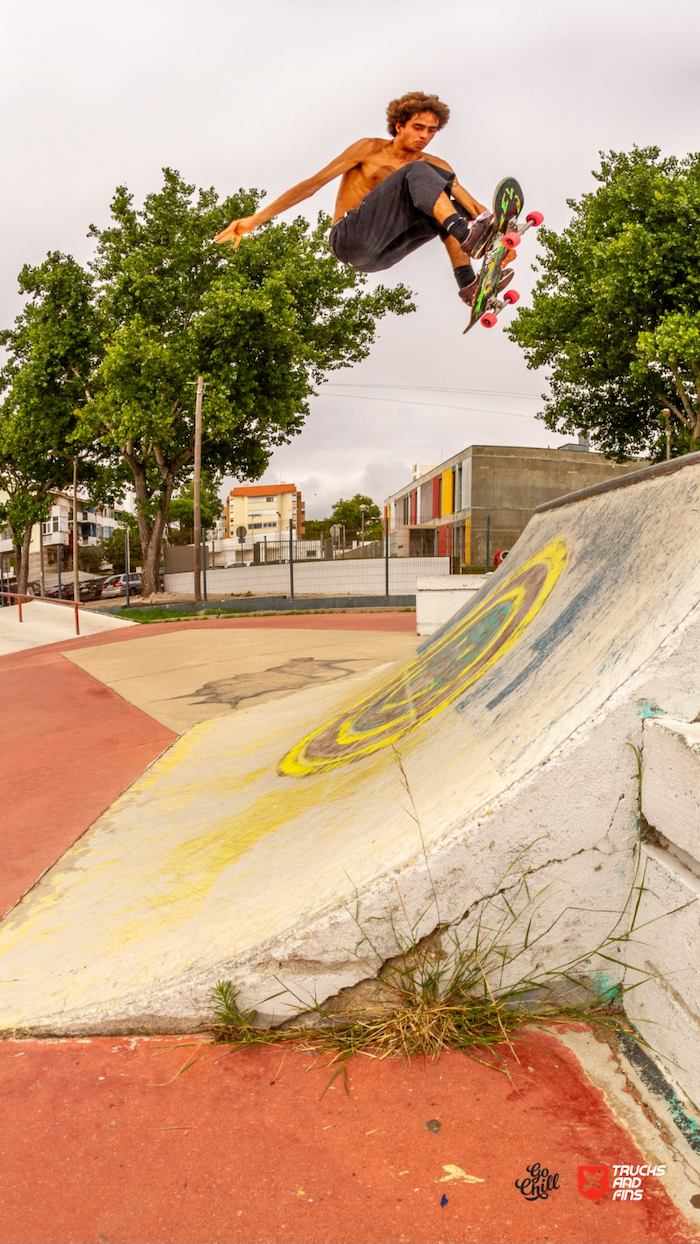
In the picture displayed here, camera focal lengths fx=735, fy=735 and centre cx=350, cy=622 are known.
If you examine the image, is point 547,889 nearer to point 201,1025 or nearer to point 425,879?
point 425,879

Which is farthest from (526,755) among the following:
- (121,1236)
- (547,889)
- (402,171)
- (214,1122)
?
(402,171)

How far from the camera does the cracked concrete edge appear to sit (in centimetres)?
141

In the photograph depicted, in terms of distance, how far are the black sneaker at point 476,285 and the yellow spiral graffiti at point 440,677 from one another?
1669mm

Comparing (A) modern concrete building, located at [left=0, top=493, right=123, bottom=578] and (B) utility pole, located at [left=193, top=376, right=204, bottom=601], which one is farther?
(A) modern concrete building, located at [left=0, top=493, right=123, bottom=578]

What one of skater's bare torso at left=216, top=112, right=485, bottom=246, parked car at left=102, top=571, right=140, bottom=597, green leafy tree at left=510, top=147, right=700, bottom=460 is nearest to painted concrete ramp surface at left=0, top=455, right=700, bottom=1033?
skater's bare torso at left=216, top=112, right=485, bottom=246

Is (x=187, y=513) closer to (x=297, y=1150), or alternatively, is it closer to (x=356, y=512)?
(x=356, y=512)

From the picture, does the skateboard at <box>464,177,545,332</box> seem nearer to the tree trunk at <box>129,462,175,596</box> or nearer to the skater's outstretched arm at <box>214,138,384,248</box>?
the skater's outstretched arm at <box>214,138,384,248</box>

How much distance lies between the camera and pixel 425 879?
6.14ft

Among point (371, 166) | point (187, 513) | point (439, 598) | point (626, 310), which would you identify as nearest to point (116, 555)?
point (187, 513)

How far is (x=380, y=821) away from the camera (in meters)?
2.24

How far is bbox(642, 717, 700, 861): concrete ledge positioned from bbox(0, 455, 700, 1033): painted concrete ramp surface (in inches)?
2.9

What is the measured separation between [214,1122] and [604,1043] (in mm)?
949

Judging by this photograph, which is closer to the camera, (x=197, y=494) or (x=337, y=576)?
(x=197, y=494)

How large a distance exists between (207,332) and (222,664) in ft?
53.5
